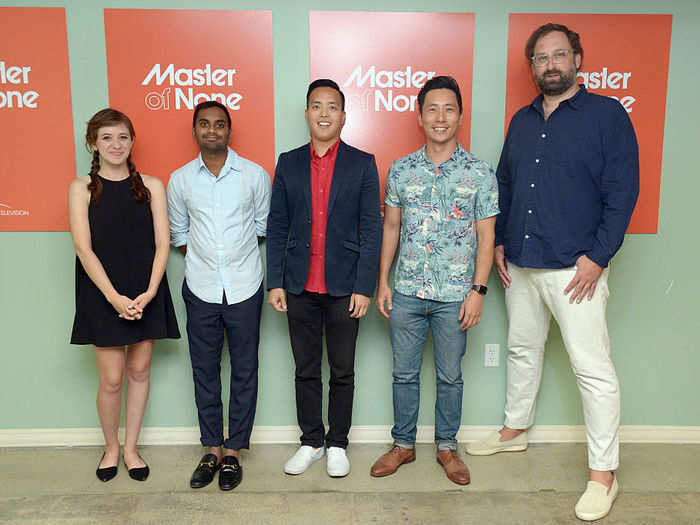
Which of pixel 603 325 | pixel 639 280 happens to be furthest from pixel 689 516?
pixel 639 280

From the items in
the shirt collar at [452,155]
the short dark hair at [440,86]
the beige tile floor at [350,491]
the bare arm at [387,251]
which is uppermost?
the short dark hair at [440,86]

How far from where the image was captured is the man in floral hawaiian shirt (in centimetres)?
249

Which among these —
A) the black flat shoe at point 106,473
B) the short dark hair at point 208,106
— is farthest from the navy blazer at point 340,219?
the black flat shoe at point 106,473

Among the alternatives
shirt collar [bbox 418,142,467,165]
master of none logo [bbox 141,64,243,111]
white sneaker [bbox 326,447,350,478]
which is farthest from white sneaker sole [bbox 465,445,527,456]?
master of none logo [bbox 141,64,243,111]

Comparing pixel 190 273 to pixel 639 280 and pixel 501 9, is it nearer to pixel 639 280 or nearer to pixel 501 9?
pixel 501 9

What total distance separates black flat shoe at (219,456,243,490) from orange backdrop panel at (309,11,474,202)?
5.67 feet

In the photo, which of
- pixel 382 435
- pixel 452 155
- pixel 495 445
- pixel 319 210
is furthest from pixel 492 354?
pixel 319 210

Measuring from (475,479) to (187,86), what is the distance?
7.99ft

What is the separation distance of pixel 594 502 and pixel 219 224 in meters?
2.09

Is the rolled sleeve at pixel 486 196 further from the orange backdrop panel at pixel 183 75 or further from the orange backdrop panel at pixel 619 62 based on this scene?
the orange backdrop panel at pixel 183 75

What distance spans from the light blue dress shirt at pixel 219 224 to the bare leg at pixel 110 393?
494 mm

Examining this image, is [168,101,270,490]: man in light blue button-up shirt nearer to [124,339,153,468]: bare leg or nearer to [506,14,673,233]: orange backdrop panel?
[124,339,153,468]: bare leg

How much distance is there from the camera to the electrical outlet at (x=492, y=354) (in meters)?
3.00

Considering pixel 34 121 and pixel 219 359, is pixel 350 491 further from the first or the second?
pixel 34 121
